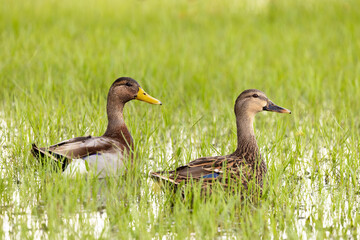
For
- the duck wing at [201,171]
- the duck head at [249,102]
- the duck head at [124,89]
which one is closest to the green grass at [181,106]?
the duck wing at [201,171]

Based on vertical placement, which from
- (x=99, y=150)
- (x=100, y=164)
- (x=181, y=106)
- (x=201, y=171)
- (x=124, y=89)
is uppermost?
(x=181, y=106)

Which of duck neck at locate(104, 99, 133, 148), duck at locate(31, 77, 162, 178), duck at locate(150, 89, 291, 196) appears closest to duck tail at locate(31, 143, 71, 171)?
duck at locate(31, 77, 162, 178)

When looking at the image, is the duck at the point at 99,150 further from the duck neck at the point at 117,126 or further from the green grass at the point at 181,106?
the green grass at the point at 181,106

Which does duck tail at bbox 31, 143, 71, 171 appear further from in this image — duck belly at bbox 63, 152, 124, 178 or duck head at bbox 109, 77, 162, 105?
duck head at bbox 109, 77, 162, 105

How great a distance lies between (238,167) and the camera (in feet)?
17.0

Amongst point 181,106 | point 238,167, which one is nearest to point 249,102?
point 238,167

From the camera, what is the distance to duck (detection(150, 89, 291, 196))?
5043 millimetres

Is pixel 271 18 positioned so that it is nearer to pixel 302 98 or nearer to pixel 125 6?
pixel 125 6

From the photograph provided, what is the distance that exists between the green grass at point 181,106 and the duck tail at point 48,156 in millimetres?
138

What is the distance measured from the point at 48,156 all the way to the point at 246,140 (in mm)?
1580

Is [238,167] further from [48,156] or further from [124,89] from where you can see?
[124,89]

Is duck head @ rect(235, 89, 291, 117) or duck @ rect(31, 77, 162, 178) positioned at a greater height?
duck head @ rect(235, 89, 291, 117)

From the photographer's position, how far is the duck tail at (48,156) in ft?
17.7

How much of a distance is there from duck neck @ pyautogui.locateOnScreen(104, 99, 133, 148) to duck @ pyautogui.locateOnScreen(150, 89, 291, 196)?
91cm
